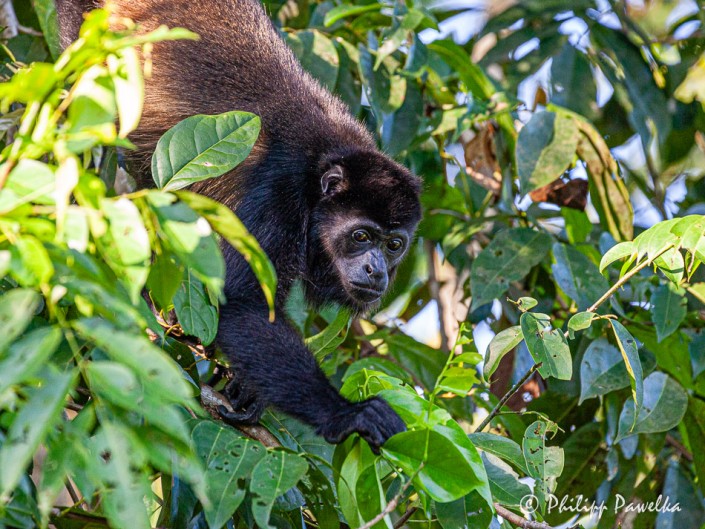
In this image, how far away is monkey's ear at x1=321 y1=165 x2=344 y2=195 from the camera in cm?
389

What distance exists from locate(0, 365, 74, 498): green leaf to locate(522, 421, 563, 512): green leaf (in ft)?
4.94

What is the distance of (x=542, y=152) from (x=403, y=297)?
1.44 m

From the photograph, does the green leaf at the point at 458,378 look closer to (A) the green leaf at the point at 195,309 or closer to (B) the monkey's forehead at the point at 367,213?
(A) the green leaf at the point at 195,309

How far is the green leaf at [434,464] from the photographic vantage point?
206 centimetres

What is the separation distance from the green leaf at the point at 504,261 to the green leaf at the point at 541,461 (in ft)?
4.50

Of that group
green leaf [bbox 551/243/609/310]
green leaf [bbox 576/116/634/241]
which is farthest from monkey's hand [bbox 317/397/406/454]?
green leaf [bbox 576/116/634/241]

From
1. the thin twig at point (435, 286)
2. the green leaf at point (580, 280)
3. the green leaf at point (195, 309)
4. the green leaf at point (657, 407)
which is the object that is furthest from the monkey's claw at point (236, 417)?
the thin twig at point (435, 286)

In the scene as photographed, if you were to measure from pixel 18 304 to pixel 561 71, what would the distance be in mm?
4241

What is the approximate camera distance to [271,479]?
1.99m

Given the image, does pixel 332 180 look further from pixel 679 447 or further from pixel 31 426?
pixel 31 426

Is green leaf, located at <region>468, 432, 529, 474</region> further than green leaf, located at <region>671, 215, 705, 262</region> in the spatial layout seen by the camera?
Yes

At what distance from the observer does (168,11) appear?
3.90 metres

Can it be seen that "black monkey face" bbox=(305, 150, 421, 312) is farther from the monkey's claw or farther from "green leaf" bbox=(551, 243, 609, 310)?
the monkey's claw

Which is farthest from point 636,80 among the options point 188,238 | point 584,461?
point 188,238
